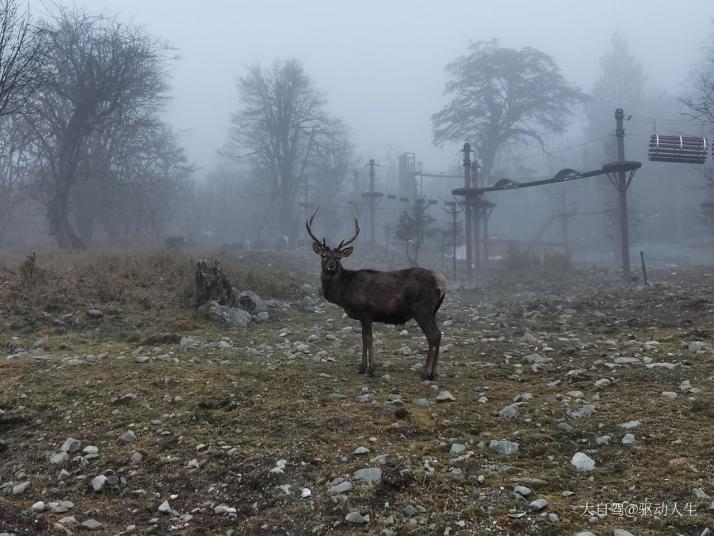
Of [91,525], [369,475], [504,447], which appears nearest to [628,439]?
[504,447]

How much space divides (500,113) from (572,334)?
133 feet

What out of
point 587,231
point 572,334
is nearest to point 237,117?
point 587,231

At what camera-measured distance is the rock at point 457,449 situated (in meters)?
4.73

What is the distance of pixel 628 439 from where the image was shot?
4.70m

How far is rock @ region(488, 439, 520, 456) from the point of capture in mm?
4730

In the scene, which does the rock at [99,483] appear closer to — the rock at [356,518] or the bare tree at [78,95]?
the rock at [356,518]

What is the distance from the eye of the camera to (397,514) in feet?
12.6

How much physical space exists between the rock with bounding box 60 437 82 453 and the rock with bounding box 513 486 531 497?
3.93 meters

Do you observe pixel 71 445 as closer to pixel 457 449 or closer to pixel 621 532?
pixel 457 449

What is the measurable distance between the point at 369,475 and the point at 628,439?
227 cm

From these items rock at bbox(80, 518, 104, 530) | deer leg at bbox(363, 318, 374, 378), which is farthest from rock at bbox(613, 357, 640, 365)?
rock at bbox(80, 518, 104, 530)

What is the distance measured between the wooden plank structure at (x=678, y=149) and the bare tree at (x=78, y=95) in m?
23.9

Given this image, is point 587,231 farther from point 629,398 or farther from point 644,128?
point 629,398

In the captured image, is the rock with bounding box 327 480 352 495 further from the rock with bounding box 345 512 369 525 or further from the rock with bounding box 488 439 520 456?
the rock with bounding box 488 439 520 456
